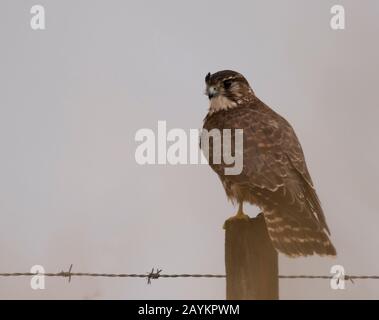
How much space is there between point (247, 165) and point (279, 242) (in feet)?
4.22

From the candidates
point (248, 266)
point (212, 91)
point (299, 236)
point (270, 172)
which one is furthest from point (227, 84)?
point (248, 266)

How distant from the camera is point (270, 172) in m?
5.40

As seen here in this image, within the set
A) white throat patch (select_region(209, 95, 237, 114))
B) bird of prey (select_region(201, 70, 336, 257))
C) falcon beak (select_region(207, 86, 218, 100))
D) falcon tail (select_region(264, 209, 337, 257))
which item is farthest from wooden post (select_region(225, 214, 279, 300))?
falcon beak (select_region(207, 86, 218, 100))

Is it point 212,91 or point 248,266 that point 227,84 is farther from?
point 248,266

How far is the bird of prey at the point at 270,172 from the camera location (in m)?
4.82

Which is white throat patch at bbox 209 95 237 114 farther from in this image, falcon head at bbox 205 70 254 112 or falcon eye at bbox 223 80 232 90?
falcon eye at bbox 223 80 232 90

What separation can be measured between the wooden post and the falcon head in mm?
2686

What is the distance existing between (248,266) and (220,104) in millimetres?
2947

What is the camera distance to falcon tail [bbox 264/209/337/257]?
4.66 m
